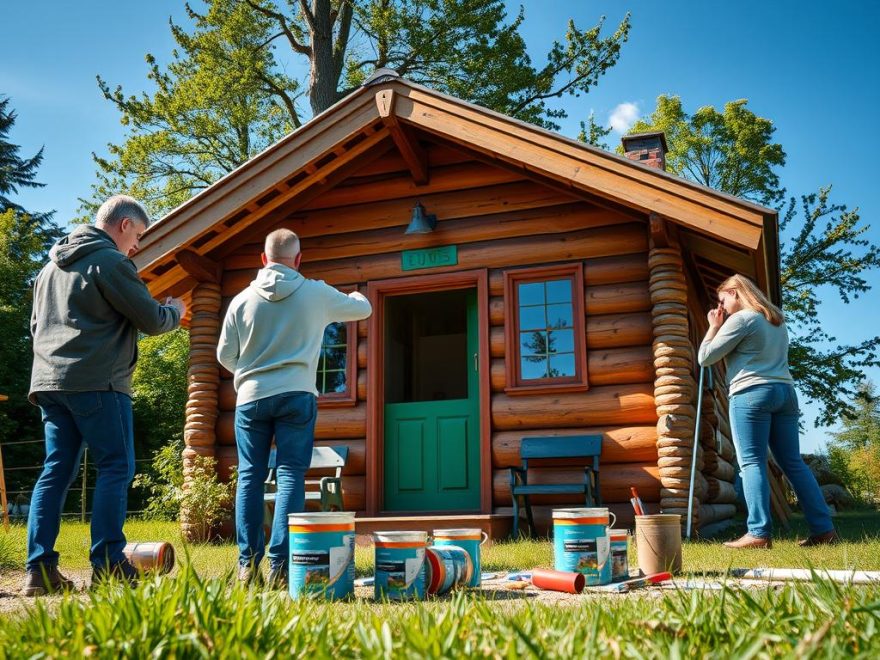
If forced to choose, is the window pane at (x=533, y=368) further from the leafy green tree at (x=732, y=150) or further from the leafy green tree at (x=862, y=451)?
the leafy green tree at (x=732, y=150)

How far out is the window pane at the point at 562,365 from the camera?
25.9 ft

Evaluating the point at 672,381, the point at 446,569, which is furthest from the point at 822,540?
the point at 446,569

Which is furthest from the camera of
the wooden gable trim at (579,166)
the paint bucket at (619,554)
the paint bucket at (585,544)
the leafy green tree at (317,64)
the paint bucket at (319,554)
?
the leafy green tree at (317,64)

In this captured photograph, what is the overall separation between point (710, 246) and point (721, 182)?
18541mm

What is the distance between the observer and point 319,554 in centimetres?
344

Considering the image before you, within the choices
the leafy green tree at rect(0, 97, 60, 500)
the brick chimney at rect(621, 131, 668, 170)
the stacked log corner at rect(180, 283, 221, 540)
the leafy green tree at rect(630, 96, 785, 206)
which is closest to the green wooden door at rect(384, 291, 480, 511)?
the stacked log corner at rect(180, 283, 221, 540)

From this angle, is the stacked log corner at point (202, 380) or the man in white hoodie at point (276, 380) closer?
the man in white hoodie at point (276, 380)

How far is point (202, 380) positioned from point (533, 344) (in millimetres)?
3467

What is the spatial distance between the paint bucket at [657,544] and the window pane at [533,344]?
3.95 m

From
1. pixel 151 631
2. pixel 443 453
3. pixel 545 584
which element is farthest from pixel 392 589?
pixel 443 453

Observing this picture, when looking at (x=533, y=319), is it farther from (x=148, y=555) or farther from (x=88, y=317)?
(x=88, y=317)

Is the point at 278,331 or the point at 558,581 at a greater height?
the point at 278,331

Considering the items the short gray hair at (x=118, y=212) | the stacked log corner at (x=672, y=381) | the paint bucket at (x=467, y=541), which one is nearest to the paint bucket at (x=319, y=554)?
the paint bucket at (x=467, y=541)

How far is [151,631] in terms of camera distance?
6.61ft
